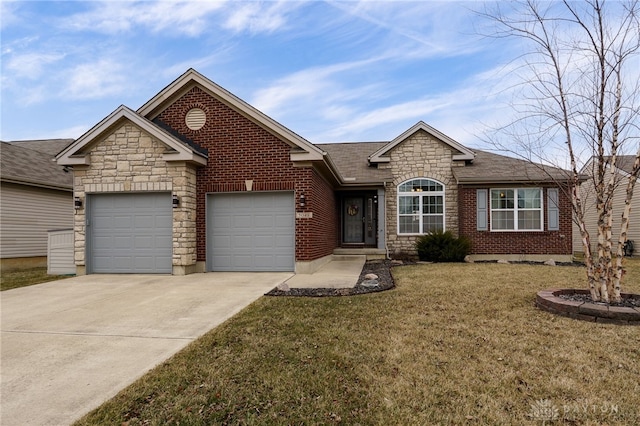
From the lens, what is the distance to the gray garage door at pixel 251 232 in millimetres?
10516

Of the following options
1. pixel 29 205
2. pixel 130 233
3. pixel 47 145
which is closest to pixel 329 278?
pixel 130 233

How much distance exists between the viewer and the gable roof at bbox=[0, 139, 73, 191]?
13.4 meters

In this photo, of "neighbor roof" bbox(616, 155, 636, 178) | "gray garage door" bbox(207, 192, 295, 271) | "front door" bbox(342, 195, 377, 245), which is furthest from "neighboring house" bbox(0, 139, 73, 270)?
"neighbor roof" bbox(616, 155, 636, 178)

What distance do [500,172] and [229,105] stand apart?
402 inches

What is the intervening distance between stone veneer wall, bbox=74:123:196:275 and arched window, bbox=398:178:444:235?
8291mm

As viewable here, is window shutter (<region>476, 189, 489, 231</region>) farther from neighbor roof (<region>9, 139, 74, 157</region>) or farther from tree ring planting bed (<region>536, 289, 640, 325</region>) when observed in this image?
neighbor roof (<region>9, 139, 74, 157</region>)

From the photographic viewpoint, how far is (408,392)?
123 inches

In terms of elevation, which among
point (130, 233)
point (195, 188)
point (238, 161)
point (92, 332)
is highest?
point (238, 161)

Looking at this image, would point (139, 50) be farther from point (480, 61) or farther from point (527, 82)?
point (527, 82)

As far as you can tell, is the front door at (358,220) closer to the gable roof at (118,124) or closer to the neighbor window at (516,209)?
the neighbor window at (516,209)

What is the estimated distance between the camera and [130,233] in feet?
A: 34.4

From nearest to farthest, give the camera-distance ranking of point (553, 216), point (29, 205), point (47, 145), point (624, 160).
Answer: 1. point (624, 160)
2. point (553, 216)
3. point (29, 205)
4. point (47, 145)

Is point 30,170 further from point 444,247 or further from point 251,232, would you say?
point 444,247

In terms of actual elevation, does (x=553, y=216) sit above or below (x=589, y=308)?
above
